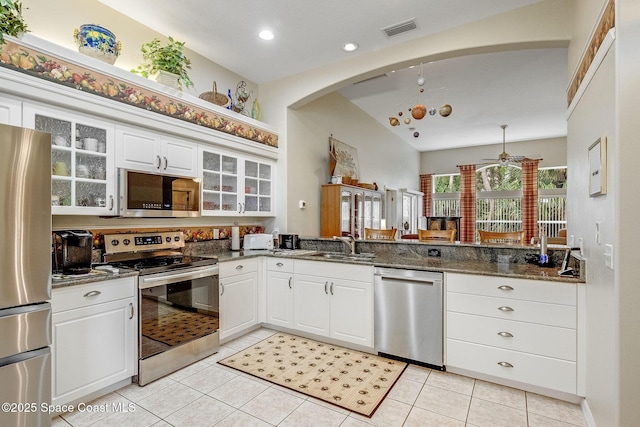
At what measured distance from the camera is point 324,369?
8.80ft

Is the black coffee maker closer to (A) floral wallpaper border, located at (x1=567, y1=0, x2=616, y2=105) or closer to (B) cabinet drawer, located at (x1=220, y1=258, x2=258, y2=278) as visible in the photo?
(B) cabinet drawer, located at (x1=220, y1=258, x2=258, y2=278)

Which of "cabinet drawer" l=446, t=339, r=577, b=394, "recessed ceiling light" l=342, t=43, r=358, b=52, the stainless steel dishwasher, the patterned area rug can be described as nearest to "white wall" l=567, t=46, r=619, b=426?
"cabinet drawer" l=446, t=339, r=577, b=394

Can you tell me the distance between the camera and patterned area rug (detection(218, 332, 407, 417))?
7.56ft

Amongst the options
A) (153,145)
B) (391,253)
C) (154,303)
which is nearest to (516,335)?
(391,253)

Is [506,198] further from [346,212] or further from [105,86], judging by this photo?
[105,86]

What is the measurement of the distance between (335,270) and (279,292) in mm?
769

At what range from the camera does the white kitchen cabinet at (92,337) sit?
6.59 feet

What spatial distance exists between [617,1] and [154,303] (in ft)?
10.9

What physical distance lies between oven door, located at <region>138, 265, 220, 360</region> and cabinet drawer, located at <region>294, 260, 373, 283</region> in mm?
879

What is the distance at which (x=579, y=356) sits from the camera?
214 centimetres

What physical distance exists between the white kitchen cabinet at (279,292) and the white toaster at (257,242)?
39cm

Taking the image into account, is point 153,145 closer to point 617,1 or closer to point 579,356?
point 617,1

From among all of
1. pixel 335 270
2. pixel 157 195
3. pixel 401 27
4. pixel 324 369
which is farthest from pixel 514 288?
pixel 157 195

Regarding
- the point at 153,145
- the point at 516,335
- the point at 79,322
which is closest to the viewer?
the point at 79,322
